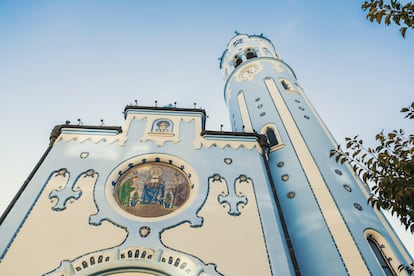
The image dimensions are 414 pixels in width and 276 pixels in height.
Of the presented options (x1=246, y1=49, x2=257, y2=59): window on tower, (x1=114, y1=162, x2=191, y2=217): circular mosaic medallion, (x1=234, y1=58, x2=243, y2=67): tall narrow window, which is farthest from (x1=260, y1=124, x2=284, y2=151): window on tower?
(x1=234, y1=58, x2=243, y2=67): tall narrow window

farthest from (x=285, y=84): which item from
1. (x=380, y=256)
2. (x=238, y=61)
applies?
(x=380, y=256)

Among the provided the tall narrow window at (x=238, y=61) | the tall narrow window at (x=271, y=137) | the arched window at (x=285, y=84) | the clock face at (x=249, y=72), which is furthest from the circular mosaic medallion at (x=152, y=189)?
the tall narrow window at (x=238, y=61)

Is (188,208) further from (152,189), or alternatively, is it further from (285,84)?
(285,84)

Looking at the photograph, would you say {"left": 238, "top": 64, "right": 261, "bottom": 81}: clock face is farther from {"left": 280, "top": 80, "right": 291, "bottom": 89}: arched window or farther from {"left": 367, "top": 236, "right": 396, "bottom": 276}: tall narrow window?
{"left": 367, "top": 236, "right": 396, "bottom": 276}: tall narrow window

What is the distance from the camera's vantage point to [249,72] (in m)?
18.5

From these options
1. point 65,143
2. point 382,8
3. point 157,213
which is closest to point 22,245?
point 157,213

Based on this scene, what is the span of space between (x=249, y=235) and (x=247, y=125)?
768cm

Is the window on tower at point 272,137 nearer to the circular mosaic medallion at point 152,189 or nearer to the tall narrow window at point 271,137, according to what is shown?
the tall narrow window at point 271,137

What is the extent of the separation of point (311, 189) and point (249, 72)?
9.69 metres

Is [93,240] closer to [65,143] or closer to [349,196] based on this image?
[65,143]

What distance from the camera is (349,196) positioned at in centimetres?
1033

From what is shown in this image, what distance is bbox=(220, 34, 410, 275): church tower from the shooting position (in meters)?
8.60

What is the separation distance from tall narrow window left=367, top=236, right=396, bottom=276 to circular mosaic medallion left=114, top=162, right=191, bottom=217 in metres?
5.48

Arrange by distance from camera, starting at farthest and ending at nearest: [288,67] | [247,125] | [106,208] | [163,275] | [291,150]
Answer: [288,67] → [247,125] → [291,150] → [106,208] → [163,275]
